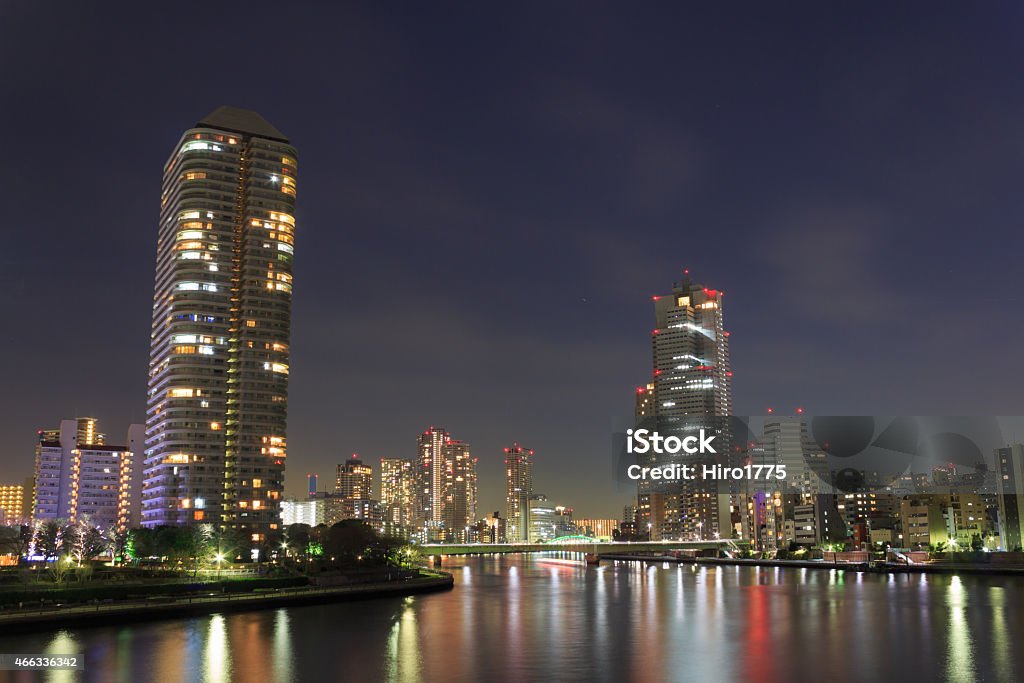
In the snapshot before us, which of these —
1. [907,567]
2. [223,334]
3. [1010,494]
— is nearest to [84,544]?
[223,334]

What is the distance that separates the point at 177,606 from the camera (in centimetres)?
5794

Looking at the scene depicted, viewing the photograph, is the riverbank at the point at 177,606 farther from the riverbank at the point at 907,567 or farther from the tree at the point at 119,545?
the riverbank at the point at 907,567

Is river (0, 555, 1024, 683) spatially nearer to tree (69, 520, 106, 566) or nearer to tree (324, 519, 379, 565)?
tree (324, 519, 379, 565)

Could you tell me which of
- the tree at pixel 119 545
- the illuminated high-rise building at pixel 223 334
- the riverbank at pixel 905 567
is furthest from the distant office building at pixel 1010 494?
the tree at pixel 119 545

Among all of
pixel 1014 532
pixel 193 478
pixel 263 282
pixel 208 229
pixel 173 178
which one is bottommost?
pixel 1014 532

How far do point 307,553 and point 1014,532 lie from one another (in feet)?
344

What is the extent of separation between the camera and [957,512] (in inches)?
5684

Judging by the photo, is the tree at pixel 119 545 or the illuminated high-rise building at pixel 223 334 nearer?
the tree at pixel 119 545

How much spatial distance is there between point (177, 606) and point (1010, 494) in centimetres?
12889

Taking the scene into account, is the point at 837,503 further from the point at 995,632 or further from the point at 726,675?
the point at 726,675

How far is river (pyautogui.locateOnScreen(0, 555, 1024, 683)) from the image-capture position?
124ft

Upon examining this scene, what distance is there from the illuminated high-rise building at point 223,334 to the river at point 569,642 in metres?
51.3

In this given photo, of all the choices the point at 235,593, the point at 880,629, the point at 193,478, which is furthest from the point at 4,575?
the point at 880,629

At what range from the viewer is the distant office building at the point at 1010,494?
13412cm
